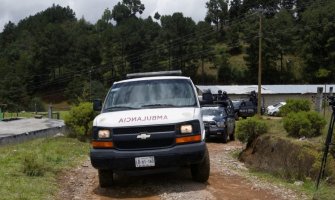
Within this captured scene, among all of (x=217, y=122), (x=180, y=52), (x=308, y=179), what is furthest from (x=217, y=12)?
(x=308, y=179)

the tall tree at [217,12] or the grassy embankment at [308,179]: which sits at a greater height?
the tall tree at [217,12]

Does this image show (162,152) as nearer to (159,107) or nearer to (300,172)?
(159,107)

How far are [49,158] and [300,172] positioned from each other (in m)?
6.06

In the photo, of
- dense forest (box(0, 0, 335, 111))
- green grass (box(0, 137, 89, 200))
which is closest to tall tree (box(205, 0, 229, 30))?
dense forest (box(0, 0, 335, 111))

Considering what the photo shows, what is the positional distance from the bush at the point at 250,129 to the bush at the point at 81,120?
558 centimetres

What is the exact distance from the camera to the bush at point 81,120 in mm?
17922

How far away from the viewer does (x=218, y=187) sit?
9133 millimetres

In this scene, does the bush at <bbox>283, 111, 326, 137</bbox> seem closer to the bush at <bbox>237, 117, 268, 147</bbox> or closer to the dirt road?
the bush at <bbox>237, 117, 268, 147</bbox>

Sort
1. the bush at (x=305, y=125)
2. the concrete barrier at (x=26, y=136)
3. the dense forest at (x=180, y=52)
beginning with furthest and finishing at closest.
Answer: the dense forest at (x=180, y=52) < the concrete barrier at (x=26, y=136) < the bush at (x=305, y=125)

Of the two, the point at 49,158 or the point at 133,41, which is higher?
the point at 133,41

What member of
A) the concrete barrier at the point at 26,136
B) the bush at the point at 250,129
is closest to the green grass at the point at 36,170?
the concrete barrier at the point at 26,136

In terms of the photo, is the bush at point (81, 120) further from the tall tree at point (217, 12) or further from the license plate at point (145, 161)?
the tall tree at point (217, 12)

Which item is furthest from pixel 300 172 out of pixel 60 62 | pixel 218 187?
pixel 60 62

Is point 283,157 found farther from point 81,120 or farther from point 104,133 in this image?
point 81,120
